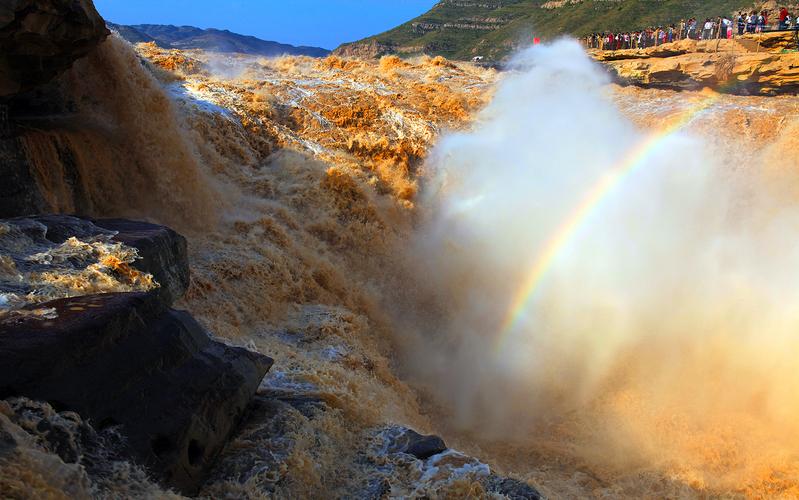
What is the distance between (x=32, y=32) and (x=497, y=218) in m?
8.55

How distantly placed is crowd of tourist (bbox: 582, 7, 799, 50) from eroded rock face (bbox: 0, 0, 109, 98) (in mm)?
15804

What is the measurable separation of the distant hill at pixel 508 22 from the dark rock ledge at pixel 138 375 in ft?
141

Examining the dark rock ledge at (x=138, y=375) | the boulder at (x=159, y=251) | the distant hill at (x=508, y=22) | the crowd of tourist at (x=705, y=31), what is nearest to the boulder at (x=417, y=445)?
the dark rock ledge at (x=138, y=375)

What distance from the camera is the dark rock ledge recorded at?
10.8 ft

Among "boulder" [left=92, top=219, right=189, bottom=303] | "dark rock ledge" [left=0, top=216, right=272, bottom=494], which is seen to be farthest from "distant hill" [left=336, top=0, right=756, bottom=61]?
"dark rock ledge" [left=0, top=216, right=272, bottom=494]

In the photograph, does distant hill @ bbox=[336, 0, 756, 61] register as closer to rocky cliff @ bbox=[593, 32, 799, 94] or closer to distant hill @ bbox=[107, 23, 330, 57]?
distant hill @ bbox=[107, 23, 330, 57]

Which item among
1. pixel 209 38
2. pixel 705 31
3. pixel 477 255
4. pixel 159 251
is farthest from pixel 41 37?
pixel 209 38

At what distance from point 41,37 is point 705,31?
1749 cm

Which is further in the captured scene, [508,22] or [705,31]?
[508,22]

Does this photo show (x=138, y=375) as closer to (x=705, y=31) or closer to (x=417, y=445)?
(x=417, y=445)

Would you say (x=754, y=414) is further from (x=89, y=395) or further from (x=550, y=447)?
(x=89, y=395)

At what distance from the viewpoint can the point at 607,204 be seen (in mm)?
12383

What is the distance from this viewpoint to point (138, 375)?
367 cm

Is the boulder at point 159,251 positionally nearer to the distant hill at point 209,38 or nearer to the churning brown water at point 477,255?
the churning brown water at point 477,255
